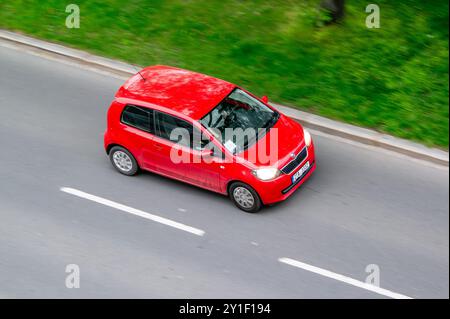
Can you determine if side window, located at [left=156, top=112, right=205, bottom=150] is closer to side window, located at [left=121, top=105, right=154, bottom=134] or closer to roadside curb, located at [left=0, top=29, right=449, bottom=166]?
side window, located at [left=121, top=105, right=154, bottom=134]

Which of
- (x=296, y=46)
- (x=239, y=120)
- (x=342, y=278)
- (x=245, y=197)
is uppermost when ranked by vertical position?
(x=296, y=46)

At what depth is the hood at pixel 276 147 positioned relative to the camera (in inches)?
462

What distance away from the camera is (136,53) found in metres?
15.7

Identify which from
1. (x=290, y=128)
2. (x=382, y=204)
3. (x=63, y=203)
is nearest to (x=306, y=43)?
(x=290, y=128)

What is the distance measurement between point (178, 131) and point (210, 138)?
23.3 inches

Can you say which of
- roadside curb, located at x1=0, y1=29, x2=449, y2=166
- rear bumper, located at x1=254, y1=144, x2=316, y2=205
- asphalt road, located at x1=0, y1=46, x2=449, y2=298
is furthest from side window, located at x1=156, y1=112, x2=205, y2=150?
roadside curb, located at x1=0, y1=29, x2=449, y2=166

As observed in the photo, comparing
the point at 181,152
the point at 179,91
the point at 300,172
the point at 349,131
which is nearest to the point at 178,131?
the point at 181,152

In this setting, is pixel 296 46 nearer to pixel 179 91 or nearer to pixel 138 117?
pixel 179 91

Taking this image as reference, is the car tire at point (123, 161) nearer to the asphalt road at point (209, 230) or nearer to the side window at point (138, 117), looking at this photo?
the asphalt road at point (209, 230)

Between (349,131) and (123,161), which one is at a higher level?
(349,131)

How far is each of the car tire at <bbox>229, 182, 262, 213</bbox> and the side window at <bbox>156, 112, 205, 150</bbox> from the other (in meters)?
0.94

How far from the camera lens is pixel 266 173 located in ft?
38.2

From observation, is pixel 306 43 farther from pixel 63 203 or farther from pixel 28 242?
pixel 28 242

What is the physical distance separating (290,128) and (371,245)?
248 cm
